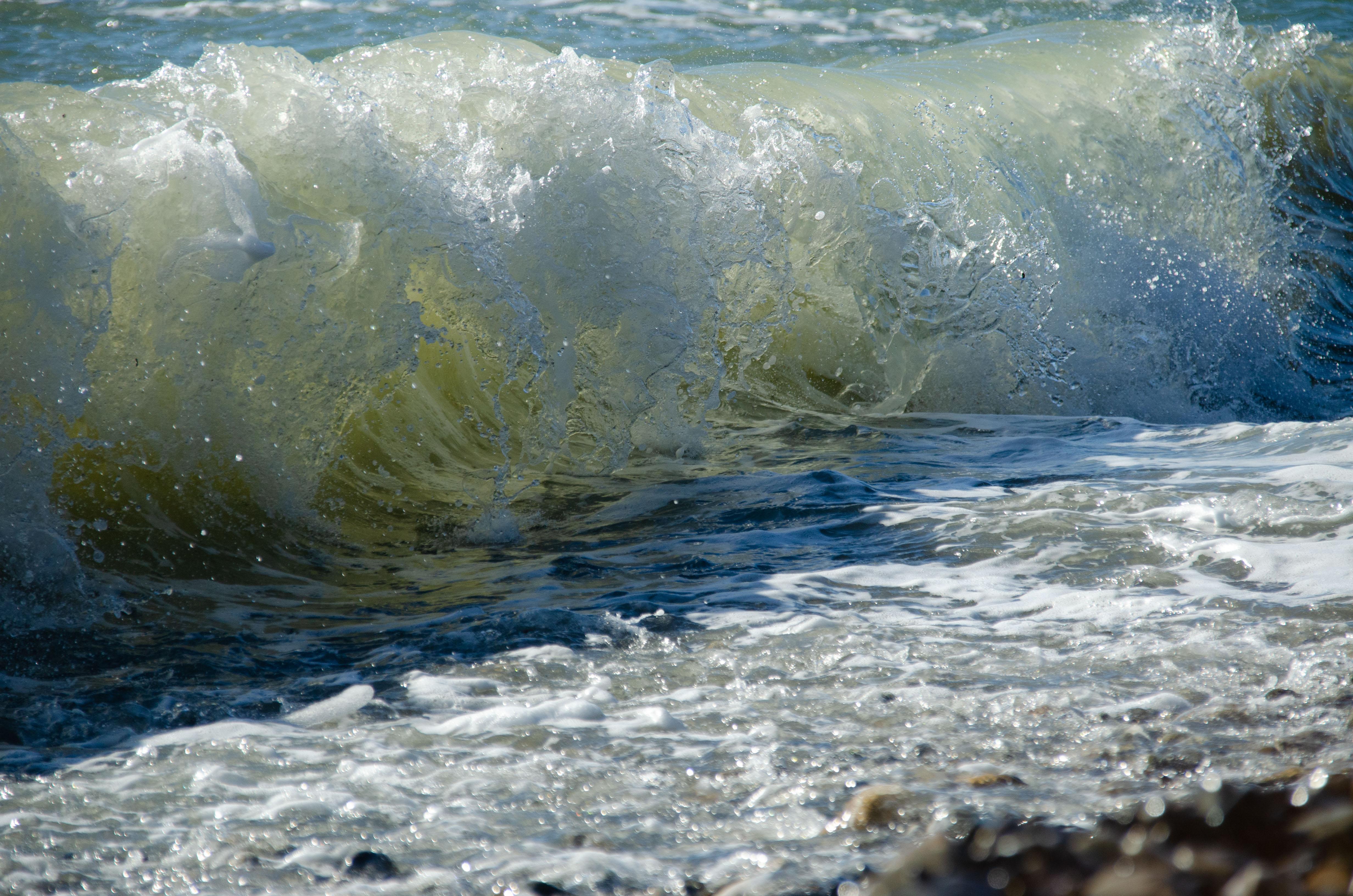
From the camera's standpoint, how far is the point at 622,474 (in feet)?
15.2

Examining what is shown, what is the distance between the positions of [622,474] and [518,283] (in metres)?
0.88

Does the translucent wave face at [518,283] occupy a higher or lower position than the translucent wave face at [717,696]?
higher

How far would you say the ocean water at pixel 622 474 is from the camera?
84.0 inches

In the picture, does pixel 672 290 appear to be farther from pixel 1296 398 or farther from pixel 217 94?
pixel 1296 398

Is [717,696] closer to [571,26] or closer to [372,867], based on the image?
[372,867]

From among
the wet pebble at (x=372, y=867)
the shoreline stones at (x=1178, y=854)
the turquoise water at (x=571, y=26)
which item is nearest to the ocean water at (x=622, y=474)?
the wet pebble at (x=372, y=867)

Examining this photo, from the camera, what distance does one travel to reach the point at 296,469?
411cm

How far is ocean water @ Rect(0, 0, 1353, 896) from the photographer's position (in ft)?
7.00

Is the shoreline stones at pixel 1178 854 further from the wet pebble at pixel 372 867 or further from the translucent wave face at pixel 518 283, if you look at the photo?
the translucent wave face at pixel 518 283

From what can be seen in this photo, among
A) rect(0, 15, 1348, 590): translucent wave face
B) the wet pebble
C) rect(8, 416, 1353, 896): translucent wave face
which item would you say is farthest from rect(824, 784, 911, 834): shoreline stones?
rect(0, 15, 1348, 590): translucent wave face

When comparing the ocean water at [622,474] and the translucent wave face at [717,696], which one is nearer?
the translucent wave face at [717,696]

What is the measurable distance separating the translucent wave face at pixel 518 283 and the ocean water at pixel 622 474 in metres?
0.02

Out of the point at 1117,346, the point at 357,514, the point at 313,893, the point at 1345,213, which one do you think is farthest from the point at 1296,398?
the point at 313,893

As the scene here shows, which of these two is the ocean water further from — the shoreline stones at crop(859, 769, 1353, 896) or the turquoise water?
the turquoise water
